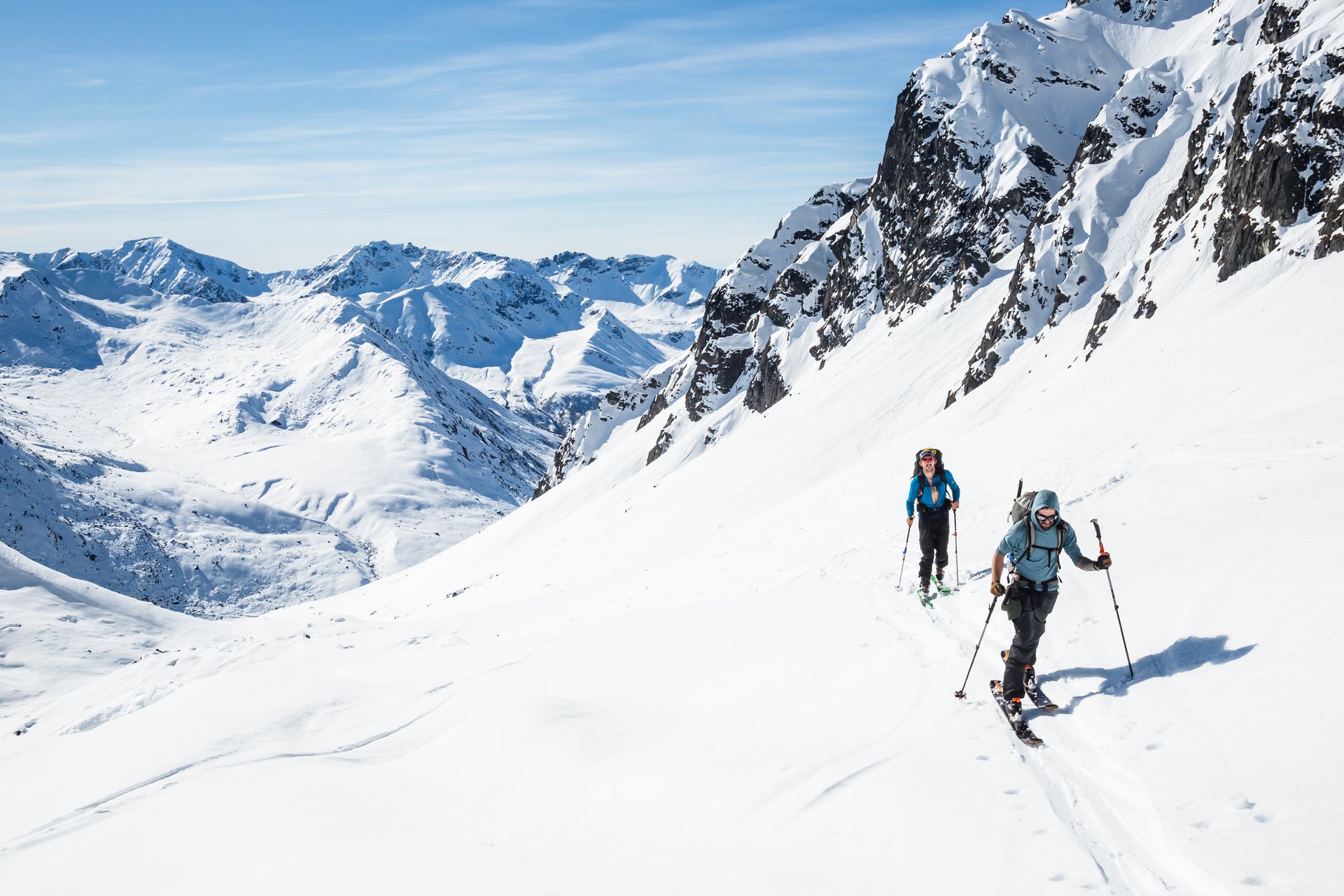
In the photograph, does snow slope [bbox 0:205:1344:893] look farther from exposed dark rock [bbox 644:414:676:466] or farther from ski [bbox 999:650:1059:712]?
exposed dark rock [bbox 644:414:676:466]

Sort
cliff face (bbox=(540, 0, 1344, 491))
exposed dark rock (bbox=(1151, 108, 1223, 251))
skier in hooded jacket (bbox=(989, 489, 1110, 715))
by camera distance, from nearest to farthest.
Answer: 1. skier in hooded jacket (bbox=(989, 489, 1110, 715))
2. cliff face (bbox=(540, 0, 1344, 491))
3. exposed dark rock (bbox=(1151, 108, 1223, 251))

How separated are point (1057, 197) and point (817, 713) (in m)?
61.9

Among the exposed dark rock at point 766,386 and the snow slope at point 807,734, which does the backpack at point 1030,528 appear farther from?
the exposed dark rock at point 766,386

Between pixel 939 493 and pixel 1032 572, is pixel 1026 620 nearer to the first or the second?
pixel 1032 572

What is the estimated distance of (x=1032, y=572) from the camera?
816 centimetres

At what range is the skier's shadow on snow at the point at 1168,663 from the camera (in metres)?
7.53

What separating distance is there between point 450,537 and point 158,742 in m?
161

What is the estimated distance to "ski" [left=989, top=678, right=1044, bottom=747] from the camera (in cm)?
729

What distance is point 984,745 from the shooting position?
7266 millimetres

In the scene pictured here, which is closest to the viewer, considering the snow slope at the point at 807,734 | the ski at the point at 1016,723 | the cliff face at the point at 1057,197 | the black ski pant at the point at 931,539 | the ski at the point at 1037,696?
the snow slope at the point at 807,734

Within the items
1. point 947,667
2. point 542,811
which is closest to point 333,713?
point 542,811

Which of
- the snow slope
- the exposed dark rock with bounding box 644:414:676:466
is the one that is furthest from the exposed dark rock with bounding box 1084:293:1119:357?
the exposed dark rock with bounding box 644:414:676:466

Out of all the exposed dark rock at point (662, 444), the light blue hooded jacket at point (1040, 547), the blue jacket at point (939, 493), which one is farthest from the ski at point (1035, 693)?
the exposed dark rock at point (662, 444)

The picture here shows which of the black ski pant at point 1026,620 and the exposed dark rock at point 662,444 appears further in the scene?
the exposed dark rock at point 662,444
